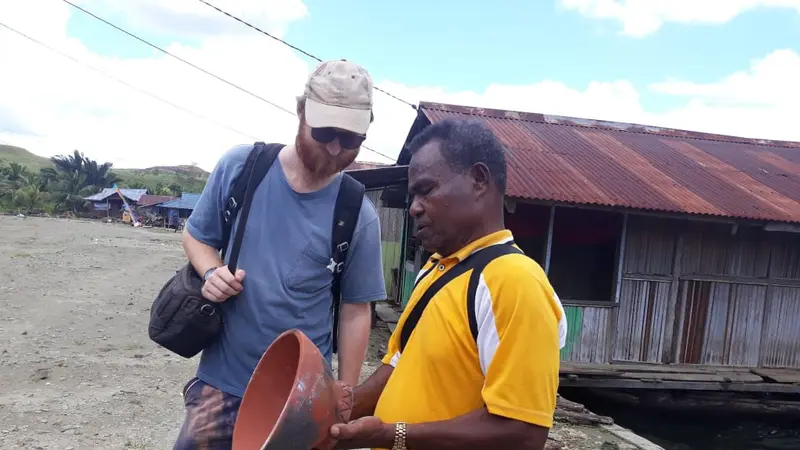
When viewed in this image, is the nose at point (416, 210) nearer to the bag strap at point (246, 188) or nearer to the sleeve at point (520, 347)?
the sleeve at point (520, 347)

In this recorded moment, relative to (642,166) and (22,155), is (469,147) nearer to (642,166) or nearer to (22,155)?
(642,166)

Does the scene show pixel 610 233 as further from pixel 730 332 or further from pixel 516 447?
pixel 516 447

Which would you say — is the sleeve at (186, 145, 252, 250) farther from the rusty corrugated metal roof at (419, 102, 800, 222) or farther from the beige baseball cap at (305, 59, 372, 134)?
the rusty corrugated metal roof at (419, 102, 800, 222)

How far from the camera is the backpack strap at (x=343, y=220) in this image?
6.24 feet

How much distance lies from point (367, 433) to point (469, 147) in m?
0.74

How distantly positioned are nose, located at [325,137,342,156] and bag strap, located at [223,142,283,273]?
0.87 ft

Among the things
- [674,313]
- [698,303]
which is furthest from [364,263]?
[698,303]

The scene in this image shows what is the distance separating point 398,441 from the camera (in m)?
1.28

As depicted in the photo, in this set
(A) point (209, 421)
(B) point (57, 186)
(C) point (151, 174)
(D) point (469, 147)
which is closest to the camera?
(D) point (469, 147)

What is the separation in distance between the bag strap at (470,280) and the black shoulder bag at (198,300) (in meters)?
0.66

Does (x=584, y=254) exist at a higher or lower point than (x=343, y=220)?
lower

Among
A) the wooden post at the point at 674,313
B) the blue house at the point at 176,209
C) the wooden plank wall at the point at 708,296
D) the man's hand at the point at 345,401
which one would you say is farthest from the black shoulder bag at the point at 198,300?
the blue house at the point at 176,209

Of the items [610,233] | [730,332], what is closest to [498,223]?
[610,233]

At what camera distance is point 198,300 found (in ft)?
5.89
